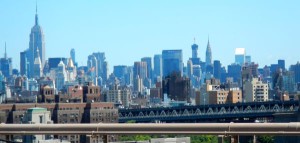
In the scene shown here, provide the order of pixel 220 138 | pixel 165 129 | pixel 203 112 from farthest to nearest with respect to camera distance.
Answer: pixel 203 112, pixel 165 129, pixel 220 138

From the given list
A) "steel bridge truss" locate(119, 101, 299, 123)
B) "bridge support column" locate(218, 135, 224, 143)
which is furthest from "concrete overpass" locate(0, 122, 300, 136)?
"steel bridge truss" locate(119, 101, 299, 123)

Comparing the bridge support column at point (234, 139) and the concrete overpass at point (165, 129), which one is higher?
the concrete overpass at point (165, 129)

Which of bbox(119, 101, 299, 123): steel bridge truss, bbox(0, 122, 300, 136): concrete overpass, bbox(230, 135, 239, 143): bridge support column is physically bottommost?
bbox(230, 135, 239, 143): bridge support column

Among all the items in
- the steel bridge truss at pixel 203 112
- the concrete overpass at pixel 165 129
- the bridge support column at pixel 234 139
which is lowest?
the bridge support column at pixel 234 139

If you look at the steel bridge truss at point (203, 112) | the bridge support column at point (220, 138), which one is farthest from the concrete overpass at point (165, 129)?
the steel bridge truss at point (203, 112)

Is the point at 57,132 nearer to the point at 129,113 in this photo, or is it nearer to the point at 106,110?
the point at 106,110

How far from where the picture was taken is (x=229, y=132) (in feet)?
26.1

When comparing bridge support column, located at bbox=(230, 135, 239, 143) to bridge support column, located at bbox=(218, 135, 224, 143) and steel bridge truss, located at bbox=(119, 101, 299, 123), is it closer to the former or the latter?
bridge support column, located at bbox=(218, 135, 224, 143)

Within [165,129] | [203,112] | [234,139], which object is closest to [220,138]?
[234,139]

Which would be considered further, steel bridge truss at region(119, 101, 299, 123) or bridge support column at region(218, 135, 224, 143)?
steel bridge truss at region(119, 101, 299, 123)

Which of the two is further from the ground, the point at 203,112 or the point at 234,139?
the point at 203,112

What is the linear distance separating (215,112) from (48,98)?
27.8m

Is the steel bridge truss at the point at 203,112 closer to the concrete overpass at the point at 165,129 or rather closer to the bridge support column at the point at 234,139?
the concrete overpass at the point at 165,129

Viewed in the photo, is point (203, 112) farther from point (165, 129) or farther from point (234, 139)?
point (234, 139)
